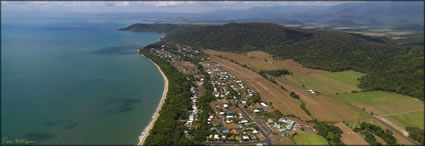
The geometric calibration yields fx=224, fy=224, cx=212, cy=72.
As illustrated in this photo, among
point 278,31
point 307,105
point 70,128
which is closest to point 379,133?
point 307,105

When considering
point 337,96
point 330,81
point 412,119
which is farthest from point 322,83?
point 412,119

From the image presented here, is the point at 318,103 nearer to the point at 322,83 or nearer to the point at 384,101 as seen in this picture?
the point at 384,101

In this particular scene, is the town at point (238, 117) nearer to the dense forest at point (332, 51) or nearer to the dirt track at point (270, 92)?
the dirt track at point (270, 92)

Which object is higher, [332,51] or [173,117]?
[332,51]

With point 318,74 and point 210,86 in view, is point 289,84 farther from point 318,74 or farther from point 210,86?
point 210,86

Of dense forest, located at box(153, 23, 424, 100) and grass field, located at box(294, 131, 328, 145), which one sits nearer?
grass field, located at box(294, 131, 328, 145)

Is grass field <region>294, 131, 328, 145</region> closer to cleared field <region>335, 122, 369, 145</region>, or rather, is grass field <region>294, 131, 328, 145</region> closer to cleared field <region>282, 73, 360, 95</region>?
cleared field <region>335, 122, 369, 145</region>

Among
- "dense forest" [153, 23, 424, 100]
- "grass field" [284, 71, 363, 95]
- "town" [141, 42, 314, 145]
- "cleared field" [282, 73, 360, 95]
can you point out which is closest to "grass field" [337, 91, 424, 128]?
"dense forest" [153, 23, 424, 100]
